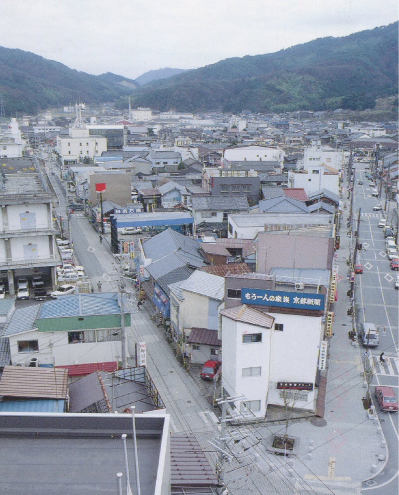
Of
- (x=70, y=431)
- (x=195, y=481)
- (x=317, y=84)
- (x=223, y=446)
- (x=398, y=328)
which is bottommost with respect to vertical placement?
(x=398, y=328)

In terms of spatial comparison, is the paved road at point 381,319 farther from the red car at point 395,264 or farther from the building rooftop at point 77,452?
the building rooftop at point 77,452

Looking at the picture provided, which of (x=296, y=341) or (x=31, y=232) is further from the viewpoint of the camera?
(x=31, y=232)

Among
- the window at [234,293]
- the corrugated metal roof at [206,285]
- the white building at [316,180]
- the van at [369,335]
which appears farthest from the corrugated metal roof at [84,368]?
the white building at [316,180]

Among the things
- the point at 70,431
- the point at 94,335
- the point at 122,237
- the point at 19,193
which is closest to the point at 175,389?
the point at 94,335

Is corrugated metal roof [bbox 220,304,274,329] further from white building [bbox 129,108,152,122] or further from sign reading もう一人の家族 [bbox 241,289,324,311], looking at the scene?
white building [bbox 129,108,152,122]

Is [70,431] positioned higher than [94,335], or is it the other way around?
[70,431]

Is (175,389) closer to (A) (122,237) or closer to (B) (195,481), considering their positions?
(B) (195,481)

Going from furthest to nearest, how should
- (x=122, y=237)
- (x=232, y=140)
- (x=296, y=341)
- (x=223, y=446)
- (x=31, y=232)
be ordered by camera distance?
(x=232, y=140) < (x=122, y=237) < (x=31, y=232) < (x=296, y=341) < (x=223, y=446)

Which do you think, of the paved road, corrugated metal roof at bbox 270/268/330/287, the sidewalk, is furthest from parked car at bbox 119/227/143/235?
the sidewalk
